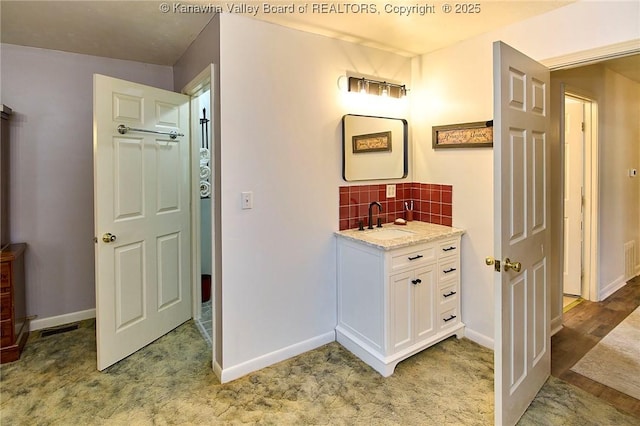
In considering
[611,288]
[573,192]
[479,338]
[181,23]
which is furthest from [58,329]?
[611,288]

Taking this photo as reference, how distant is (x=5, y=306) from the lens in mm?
2510

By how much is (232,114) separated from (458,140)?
5.65 ft

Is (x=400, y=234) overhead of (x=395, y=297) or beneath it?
overhead

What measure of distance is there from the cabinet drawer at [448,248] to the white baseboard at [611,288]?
1.97m

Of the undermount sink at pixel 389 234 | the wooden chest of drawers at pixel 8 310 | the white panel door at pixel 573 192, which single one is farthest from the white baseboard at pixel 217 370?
the white panel door at pixel 573 192

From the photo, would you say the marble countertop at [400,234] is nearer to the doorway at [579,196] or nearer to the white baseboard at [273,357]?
the white baseboard at [273,357]

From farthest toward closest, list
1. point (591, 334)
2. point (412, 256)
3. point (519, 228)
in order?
point (591, 334) → point (412, 256) → point (519, 228)

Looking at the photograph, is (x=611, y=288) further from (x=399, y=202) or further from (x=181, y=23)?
(x=181, y=23)

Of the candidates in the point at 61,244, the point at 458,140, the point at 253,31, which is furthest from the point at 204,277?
the point at 458,140

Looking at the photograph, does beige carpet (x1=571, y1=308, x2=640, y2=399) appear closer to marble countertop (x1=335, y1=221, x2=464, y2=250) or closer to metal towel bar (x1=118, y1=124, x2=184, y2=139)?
marble countertop (x1=335, y1=221, x2=464, y2=250)

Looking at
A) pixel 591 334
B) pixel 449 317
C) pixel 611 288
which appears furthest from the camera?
pixel 611 288

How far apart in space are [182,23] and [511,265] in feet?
8.08

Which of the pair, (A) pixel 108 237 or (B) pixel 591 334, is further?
(B) pixel 591 334

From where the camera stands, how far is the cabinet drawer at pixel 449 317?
271 centimetres
